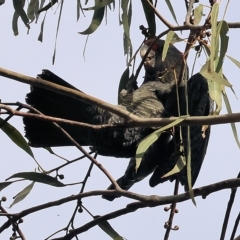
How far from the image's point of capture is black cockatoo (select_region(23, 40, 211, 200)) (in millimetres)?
1853

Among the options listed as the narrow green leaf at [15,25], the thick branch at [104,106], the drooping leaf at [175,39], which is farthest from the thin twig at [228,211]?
the narrow green leaf at [15,25]

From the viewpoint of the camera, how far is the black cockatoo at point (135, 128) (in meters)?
1.85

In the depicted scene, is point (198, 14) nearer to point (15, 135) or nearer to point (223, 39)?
point (223, 39)

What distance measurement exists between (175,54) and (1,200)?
1.21 meters

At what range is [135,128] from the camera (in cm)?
203

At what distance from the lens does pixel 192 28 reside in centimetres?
139

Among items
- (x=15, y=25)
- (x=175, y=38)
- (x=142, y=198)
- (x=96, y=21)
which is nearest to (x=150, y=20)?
(x=96, y=21)

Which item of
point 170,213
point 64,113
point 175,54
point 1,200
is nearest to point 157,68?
point 175,54

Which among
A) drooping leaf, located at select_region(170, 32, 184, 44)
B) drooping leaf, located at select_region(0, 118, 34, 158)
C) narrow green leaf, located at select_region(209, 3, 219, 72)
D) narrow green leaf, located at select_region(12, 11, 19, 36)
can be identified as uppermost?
narrow green leaf, located at select_region(12, 11, 19, 36)

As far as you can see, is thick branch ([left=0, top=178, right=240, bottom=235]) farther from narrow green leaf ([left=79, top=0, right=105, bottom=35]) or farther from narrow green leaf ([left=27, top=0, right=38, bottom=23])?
narrow green leaf ([left=27, top=0, right=38, bottom=23])

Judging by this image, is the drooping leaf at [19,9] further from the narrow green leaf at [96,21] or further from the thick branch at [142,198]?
the thick branch at [142,198]

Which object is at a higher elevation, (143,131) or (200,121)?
(143,131)

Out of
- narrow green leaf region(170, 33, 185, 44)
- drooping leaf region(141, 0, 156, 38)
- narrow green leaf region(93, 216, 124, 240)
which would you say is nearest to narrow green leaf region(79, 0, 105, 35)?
drooping leaf region(141, 0, 156, 38)

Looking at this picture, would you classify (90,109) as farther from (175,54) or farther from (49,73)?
(175,54)
